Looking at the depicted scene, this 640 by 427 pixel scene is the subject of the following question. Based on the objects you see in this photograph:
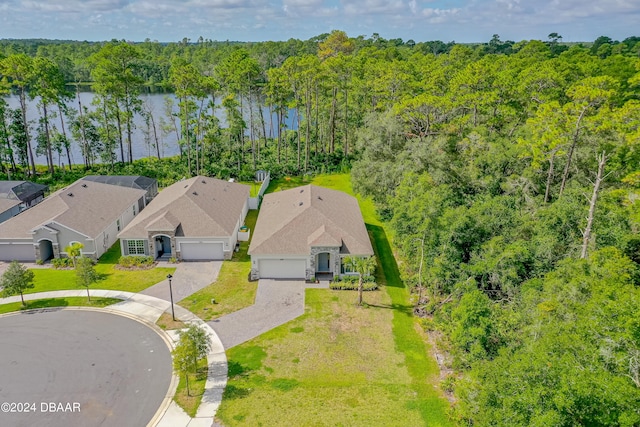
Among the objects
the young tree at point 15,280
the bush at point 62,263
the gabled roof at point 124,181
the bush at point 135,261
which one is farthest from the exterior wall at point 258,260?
the gabled roof at point 124,181

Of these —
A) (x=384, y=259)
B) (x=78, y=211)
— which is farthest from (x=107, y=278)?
(x=384, y=259)

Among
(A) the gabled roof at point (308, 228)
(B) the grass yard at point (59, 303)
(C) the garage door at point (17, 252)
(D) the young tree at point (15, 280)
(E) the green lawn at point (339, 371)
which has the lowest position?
(E) the green lawn at point (339, 371)

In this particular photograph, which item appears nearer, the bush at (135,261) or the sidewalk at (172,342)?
the sidewalk at (172,342)

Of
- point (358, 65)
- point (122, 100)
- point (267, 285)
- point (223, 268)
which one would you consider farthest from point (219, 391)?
point (358, 65)

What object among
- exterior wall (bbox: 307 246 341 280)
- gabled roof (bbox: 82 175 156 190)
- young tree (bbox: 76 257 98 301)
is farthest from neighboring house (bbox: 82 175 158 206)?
exterior wall (bbox: 307 246 341 280)

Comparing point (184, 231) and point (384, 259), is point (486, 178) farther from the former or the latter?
point (184, 231)

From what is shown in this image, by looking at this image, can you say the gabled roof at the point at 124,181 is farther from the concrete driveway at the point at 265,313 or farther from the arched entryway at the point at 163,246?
the concrete driveway at the point at 265,313
